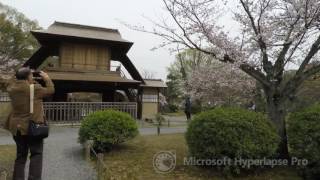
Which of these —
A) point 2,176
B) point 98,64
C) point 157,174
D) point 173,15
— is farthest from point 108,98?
point 2,176

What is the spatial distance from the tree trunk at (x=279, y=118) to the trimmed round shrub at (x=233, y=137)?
0.94m

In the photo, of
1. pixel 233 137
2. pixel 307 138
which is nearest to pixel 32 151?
pixel 233 137

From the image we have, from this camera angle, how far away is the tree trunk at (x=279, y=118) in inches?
332

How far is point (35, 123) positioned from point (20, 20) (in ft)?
102

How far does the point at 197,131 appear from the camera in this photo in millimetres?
7566

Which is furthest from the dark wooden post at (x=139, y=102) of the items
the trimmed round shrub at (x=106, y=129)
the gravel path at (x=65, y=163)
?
the trimmed round shrub at (x=106, y=129)

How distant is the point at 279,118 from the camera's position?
866 cm

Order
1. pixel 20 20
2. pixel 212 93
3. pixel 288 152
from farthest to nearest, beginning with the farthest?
pixel 20 20 < pixel 212 93 < pixel 288 152

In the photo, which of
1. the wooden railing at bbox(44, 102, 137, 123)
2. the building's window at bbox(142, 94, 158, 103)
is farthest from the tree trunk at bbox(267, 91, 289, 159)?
the building's window at bbox(142, 94, 158, 103)

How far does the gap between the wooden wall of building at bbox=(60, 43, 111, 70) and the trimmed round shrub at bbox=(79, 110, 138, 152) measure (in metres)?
13.9

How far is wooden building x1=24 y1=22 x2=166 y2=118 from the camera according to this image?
2198 cm

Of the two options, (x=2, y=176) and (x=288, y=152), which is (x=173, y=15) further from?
(x=2, y=176)

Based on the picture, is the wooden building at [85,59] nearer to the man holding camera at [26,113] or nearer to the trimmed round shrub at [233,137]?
A: the trimmed round shrub at [233,137]

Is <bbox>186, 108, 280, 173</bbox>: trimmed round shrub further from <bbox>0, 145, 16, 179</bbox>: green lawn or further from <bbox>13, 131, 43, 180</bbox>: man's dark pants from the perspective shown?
<bbox>0, 145, 16, 179</bbox>: green lawn
